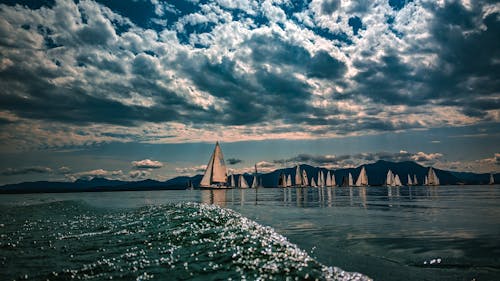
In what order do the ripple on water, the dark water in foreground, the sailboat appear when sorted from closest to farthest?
the ripple on water → the dark water in foreground → the sailboat

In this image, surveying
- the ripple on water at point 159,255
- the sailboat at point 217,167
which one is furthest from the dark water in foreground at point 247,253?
the sailboat at point 217,167

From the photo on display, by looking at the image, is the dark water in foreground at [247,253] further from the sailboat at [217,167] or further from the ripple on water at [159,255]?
the sailboat at [217,167]

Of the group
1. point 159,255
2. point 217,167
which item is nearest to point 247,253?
point 159,255

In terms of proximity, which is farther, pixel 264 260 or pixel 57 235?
pixel 57 235

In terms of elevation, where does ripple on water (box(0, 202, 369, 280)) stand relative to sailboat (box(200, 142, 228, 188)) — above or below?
below

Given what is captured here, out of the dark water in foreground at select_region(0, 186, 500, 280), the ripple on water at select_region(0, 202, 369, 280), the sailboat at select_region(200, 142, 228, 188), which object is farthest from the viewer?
the sailboat at select_region(200, 142, 228, 188)

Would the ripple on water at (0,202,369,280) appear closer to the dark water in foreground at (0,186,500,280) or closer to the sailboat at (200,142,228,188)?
the dark water in foreground at (0,186,500,280)

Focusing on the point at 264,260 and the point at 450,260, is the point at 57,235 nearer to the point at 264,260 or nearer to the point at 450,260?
the point at 264,260

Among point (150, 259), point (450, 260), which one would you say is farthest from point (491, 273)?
point (150, 259)

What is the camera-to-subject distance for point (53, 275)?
449 inches

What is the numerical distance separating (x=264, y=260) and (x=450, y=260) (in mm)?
7945

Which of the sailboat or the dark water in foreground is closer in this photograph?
the dark water in foreground

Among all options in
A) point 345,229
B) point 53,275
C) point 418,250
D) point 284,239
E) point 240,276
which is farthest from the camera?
point 345,229

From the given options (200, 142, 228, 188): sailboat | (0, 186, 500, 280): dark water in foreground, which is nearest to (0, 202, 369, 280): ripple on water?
(0, 186, 500, 280): dark water in foreground
